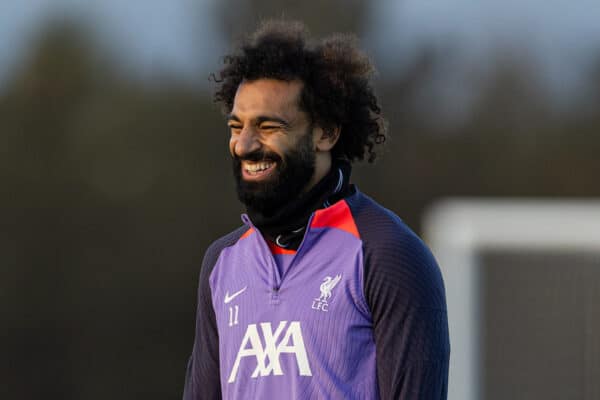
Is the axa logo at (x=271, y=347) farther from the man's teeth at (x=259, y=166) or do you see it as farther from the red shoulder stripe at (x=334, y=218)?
the man's teeth at (x=259, y=166)

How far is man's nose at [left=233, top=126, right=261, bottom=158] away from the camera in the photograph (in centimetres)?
248

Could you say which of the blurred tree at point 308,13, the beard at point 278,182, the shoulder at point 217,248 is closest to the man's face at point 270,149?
the beard at point 278,182

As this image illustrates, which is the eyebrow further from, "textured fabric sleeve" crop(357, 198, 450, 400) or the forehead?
"textured fabric sleeve" crop(357, 198, 450, 400)

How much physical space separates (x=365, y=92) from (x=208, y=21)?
35.1ft

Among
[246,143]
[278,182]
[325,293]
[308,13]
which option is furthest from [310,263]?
[308,13]

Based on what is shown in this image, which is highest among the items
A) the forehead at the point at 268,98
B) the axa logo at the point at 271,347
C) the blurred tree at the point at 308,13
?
the blurred tree at the point at 308,13

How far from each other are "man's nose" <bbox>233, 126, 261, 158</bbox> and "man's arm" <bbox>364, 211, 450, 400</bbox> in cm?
37

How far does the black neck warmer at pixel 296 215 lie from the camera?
249 centimetres

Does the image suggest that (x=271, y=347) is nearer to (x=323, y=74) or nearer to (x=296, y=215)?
(x=296, y=215)

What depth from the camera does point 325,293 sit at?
7.77ft

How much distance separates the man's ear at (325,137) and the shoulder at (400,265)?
0.87ft

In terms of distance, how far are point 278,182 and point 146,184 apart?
10579mm

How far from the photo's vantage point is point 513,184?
12.7 meters

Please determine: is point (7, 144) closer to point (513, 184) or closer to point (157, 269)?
point (157, 269)
